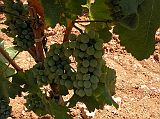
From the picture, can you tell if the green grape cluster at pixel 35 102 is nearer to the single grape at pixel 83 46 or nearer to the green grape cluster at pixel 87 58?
the green grape cluster at pixel 87 58

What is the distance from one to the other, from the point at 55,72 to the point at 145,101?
6.54 feet

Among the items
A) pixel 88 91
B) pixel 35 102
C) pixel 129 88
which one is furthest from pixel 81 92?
pixel 129 88

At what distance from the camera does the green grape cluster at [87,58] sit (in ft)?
5.67

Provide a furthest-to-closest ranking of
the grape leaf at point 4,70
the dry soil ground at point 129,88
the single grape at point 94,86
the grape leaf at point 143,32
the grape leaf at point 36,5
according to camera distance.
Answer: the dry soil ground at point 129,88 → the grape leaf at point 4,70 → the grape leaf at point 36,5 → the single grape at point 94,86 → the grape leaf at point 143,32

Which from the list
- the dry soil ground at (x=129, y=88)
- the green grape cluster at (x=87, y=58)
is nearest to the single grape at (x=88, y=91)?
the green grape cluster at (x=87, y=58)

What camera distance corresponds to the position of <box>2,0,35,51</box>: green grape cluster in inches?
81.5

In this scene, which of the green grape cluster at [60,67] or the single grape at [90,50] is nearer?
the single grape at [90,50]

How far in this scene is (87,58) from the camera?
5.73ft

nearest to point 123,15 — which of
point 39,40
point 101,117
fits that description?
point 39,40

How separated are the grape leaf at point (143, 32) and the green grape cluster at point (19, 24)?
0.49m

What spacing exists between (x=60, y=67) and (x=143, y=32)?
0.39 metres

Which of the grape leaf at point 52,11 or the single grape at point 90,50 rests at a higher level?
the grape leaf at point 52,11

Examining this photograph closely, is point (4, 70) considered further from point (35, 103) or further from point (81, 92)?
point (81, 92)

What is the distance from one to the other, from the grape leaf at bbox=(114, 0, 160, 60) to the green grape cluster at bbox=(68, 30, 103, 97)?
15 centimetres
